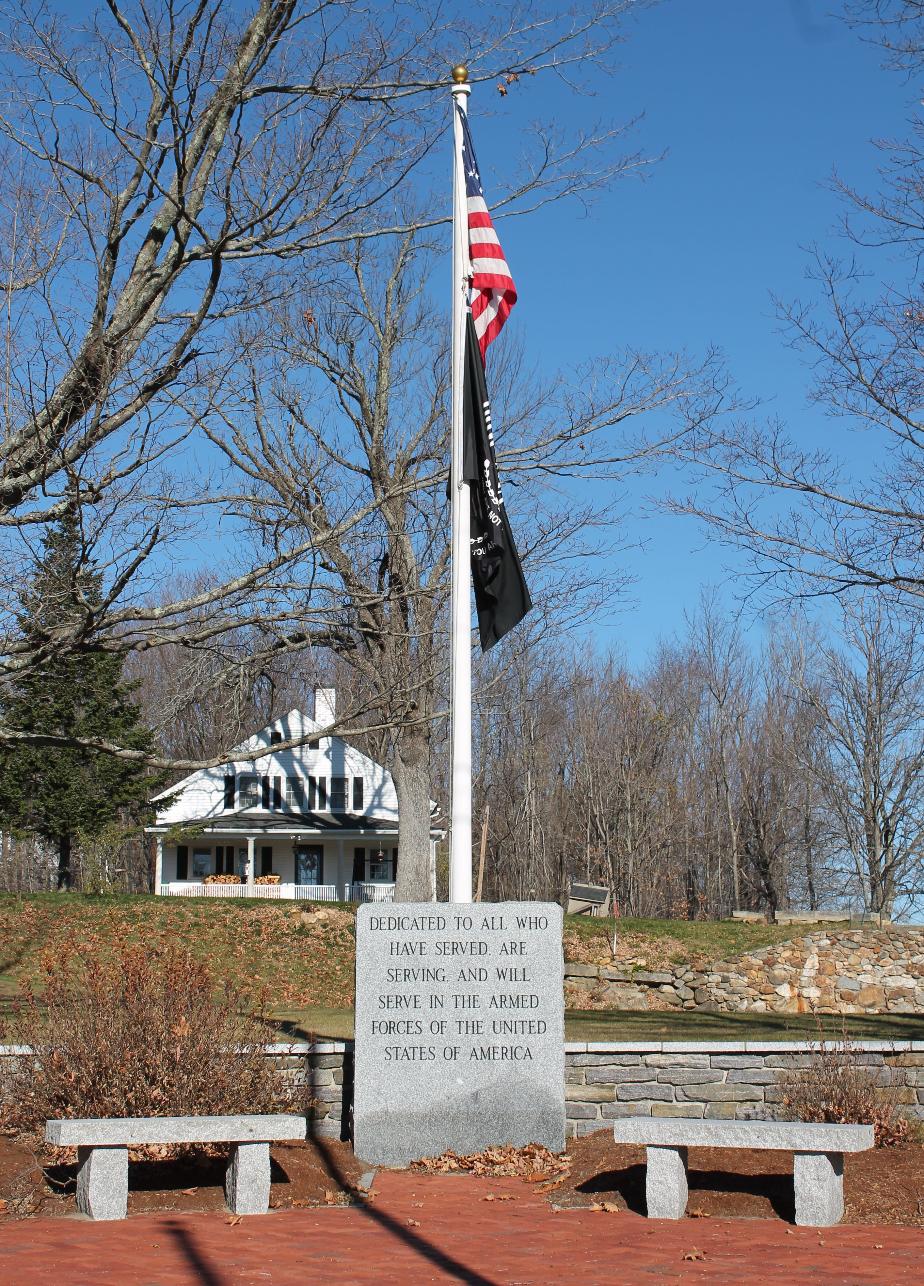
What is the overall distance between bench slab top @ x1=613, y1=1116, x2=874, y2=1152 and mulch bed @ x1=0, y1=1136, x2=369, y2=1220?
169cm

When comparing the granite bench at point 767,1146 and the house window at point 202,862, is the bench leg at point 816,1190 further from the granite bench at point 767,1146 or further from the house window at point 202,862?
the house window at point 202,862

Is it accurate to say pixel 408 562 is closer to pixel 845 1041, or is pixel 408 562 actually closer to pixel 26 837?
pixel 845 1041

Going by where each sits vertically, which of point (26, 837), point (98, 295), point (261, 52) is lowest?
point (26, 837)

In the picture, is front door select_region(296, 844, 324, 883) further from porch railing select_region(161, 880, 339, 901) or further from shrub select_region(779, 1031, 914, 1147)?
shrub select_region(779, 1031, 914, 1147)

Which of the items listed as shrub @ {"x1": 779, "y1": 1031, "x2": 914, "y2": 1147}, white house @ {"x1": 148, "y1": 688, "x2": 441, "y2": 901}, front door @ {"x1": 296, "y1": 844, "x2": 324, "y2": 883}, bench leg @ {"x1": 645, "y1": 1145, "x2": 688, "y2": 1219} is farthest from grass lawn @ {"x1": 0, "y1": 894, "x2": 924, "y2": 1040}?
front door @ {"x1": 296, "y1": 844, "x2": 324, "y2": 883}

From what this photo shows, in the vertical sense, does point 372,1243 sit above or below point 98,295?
below

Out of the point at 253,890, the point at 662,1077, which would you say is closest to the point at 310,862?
the point at 253,890

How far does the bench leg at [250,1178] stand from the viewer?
21.7ft

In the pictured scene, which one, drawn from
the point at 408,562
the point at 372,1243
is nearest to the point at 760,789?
the point at 408,562

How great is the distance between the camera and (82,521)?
784 cm

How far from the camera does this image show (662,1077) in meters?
8.65

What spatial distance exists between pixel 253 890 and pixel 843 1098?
2583 centimetres

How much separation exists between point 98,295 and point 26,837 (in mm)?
26520

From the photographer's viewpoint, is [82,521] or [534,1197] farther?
[82,521]
